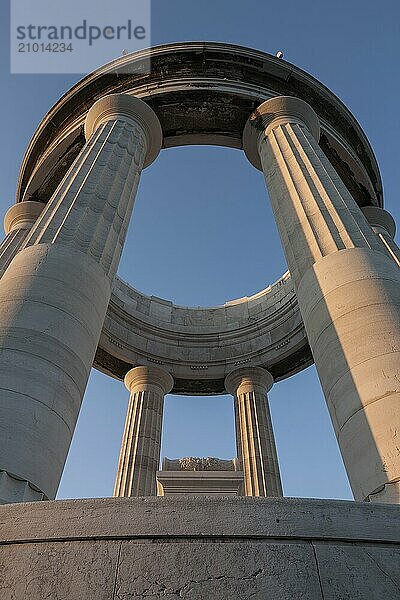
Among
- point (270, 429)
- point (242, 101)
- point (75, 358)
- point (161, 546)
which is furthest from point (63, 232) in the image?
point (270, 429)

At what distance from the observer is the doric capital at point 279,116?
2680cm

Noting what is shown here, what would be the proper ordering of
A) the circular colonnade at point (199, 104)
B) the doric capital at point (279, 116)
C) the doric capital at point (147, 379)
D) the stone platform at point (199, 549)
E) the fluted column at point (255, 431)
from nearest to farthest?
1. the stone platform at point (199, 549)
2. the doric capital at point (279, 116)
3. the circular colonnade at point (199, 104)
4. the fluted column at point (255, 431)
5. the doric capital at point (147, 379)

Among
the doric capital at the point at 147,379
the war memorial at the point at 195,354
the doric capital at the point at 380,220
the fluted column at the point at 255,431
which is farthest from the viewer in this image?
the doric capital at the point at 147,379

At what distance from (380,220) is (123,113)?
16.6 meters

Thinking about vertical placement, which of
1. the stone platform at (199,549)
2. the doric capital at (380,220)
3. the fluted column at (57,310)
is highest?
the doric capital at (380,220)

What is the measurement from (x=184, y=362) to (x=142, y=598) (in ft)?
121

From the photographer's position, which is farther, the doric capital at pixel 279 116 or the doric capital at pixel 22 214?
the doric capital at pixel 22 214

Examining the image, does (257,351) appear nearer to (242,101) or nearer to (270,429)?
(270,429)

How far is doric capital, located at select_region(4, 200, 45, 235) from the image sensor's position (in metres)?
30.9

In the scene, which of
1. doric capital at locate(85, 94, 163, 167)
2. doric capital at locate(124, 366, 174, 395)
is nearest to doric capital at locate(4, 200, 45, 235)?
doric capital at locate(85, 94, 163, 167)

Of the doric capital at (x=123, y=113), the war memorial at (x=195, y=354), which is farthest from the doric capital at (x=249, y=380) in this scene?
the doric capital at (x=123, y=113)

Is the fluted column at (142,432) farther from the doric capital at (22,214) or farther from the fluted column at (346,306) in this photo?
the fluted column at (346,306)

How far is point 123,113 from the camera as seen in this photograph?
26625mm

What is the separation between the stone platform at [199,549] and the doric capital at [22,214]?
2508cm
